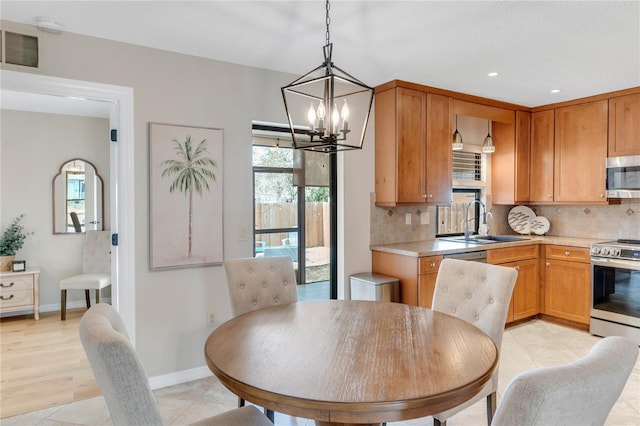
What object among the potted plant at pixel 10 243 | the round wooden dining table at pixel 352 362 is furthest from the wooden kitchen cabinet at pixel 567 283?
the potted plant at pixel 10 243

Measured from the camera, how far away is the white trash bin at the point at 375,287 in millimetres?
3311

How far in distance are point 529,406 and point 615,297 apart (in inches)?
150

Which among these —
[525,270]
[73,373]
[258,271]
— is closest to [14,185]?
[73,373]

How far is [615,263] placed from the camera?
3.55m

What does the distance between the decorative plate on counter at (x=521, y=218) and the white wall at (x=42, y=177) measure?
5398 mm

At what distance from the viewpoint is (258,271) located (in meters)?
2.34

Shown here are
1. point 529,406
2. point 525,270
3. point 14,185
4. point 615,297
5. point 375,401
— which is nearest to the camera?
point 529,406

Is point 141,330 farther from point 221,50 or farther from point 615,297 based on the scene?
point 615,297

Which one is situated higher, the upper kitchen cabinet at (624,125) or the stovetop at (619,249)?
the upper kitchen cabinet at (624,125)

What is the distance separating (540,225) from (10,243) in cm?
640

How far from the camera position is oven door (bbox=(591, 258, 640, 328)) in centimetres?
345

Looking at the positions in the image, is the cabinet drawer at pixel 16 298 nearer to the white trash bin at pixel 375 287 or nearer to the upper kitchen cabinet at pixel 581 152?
the white trash bin at pixel 375 287

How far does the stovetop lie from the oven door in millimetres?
47

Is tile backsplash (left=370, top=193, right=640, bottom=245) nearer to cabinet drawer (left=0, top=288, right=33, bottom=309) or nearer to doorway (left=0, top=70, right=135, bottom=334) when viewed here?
doorway (left=0, top=70, right=135, bottom=334)
